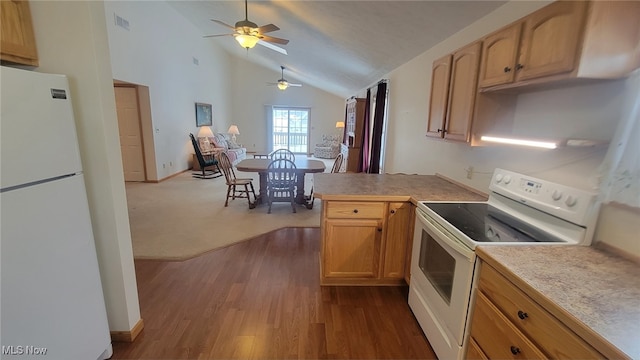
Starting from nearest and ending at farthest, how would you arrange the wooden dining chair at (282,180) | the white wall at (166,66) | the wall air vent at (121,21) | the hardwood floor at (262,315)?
1. the hardwood floor at (262,315)
2. the wooden dining chair at (282,180)
3. the wall air vent at (121,21)
4. the white wall at (166,66)

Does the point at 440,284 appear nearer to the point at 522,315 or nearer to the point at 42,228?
the point at 522,315

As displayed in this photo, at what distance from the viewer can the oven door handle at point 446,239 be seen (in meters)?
1.35

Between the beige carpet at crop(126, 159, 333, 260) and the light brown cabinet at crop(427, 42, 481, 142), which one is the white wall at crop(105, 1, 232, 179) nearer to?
the beige carpet at crop(126, 159, 333, 260)

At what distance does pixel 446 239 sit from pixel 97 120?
195 cm

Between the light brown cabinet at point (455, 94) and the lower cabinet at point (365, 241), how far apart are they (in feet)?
2.28

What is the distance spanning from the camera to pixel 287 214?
4.27 metres

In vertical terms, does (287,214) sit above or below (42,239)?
below

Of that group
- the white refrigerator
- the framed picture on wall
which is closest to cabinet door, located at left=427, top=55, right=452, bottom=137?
the white refrigerator

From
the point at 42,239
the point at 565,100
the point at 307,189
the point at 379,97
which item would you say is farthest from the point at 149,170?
the point at 565,100

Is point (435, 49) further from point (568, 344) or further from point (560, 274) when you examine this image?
point (568, 344)

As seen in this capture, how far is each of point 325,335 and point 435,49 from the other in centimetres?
305

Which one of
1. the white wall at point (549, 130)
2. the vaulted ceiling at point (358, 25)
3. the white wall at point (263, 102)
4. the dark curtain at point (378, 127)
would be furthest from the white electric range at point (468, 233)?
the white wall at point (263, 102)

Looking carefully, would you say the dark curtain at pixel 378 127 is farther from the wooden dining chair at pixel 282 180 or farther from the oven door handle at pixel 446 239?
the oven door handle at pixel 446 239

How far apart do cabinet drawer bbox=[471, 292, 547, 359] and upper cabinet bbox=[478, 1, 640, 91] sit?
1046 mm
